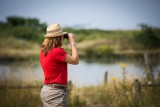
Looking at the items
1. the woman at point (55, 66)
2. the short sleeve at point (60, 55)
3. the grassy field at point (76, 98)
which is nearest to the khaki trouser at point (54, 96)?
the woman at point (55, 66)

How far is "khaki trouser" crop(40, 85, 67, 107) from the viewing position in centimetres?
463

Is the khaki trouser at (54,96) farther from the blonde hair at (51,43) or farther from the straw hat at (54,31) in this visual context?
the straw hat at (54,31)

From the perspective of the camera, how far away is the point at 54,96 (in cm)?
463

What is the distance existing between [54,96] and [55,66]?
37 centimetres

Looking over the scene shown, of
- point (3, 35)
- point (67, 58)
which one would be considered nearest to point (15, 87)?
point (67, 58)

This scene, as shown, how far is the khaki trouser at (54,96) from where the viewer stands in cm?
463

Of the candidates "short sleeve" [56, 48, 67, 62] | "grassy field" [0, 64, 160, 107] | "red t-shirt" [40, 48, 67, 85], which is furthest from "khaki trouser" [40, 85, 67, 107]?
"grassy field" [0, 64, 160, 107]

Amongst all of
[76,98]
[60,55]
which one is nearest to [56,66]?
[60,55]

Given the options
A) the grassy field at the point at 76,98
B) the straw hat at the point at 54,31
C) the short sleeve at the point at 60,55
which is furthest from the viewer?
the grassy field at the point at 76,98

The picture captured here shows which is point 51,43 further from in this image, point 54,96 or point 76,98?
point 76,98

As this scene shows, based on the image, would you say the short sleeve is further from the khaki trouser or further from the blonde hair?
the khaki trouser

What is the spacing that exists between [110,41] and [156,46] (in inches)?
303

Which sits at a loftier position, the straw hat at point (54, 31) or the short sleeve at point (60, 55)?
the straw hat at point (54, 31)

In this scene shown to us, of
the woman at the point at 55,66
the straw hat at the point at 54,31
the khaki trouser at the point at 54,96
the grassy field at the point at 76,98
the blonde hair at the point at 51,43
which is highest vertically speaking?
the straw hat at the point at 54,31
